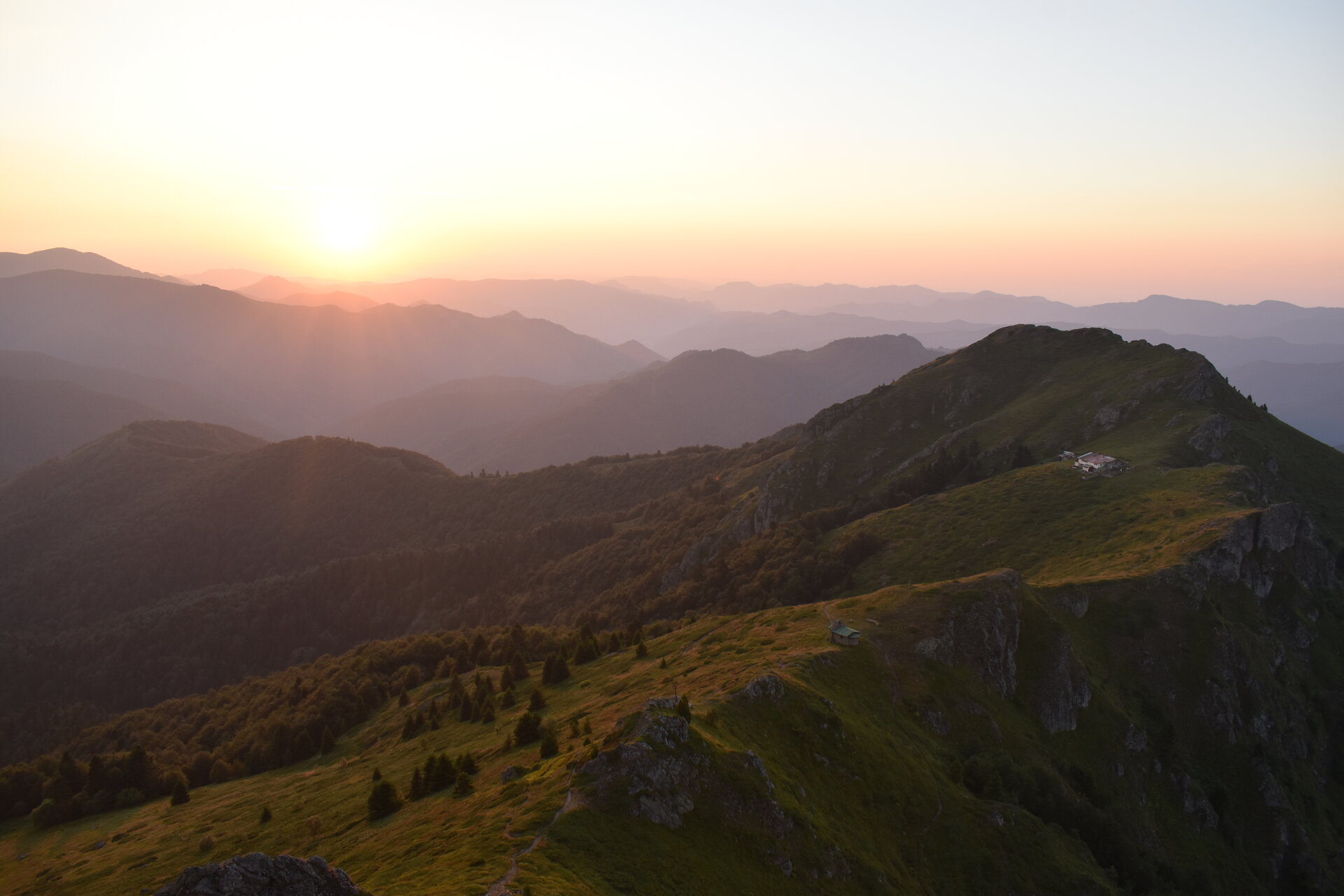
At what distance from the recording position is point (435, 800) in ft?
169

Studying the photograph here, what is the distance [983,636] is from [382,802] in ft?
186

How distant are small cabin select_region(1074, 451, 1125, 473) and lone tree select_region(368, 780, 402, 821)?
111830mm

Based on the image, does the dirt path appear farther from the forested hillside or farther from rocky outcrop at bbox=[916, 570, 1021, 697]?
rocky outcrop at bbox=[916, 570, 1021, 697]

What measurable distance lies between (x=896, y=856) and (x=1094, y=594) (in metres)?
50.0

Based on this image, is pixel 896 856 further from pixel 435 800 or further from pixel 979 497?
pixel 979 497

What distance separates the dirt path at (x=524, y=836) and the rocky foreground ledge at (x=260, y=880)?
6226 millimetres

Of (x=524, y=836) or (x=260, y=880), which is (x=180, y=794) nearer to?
(x=260, y=880)

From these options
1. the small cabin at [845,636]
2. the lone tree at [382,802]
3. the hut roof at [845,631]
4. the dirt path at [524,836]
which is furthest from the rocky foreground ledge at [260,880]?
the hut roof at [845,631]

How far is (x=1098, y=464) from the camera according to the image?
114m

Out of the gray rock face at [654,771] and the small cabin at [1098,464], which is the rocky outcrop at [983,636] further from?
the small cabin at [1098,464]

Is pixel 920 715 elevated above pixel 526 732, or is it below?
above

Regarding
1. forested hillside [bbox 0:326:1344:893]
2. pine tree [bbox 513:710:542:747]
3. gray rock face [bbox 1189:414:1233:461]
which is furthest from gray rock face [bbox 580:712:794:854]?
gray rock face [bbox 1189:414:1233:461]

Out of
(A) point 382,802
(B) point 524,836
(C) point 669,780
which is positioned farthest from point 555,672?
(B) point 524,836

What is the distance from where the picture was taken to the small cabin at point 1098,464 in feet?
370
